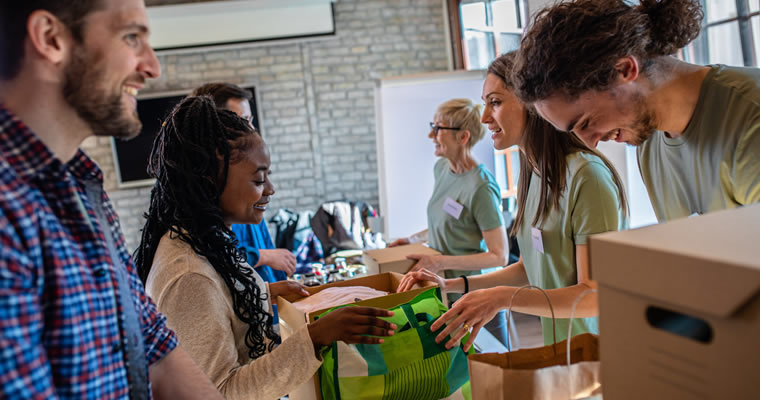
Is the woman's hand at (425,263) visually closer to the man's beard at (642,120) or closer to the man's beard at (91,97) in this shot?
the man's beard at (642,120)

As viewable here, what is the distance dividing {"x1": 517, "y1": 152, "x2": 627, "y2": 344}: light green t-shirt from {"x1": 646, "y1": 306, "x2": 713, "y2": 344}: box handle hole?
0.77 m

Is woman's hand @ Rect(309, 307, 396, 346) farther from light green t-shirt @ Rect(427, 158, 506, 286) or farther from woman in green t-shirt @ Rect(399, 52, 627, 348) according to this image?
light green t-shirt @ Rect(427, 158, 506, 286)

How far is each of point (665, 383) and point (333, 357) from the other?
727 mm

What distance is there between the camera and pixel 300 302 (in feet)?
4.89

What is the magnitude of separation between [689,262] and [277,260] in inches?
69.8

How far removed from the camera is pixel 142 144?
5922mm

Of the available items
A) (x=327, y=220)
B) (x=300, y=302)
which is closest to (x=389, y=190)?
(x=327, y=220)

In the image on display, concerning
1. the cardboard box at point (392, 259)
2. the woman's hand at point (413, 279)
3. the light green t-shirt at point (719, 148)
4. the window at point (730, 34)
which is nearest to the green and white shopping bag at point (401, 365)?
the woman's hand at point (413, 279)

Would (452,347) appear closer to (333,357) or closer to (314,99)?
(333,357)

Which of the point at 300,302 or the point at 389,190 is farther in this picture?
the point at 389,190

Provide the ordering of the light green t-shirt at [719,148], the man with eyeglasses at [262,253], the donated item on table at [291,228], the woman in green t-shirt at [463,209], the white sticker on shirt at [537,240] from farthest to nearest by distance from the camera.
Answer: the donated item on table at [291,228] < the woman in green t-shirt at [463,209] < the man with eyeglasses at [262,253] < the white sticker on shirt at [537,240] < the light green t-shirt at [719,148]

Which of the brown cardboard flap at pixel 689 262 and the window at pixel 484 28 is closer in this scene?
the brown cardboard flap at pixel 689 262

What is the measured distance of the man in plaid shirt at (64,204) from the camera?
0.60 meters

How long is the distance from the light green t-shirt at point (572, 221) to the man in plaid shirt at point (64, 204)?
1.10 m
